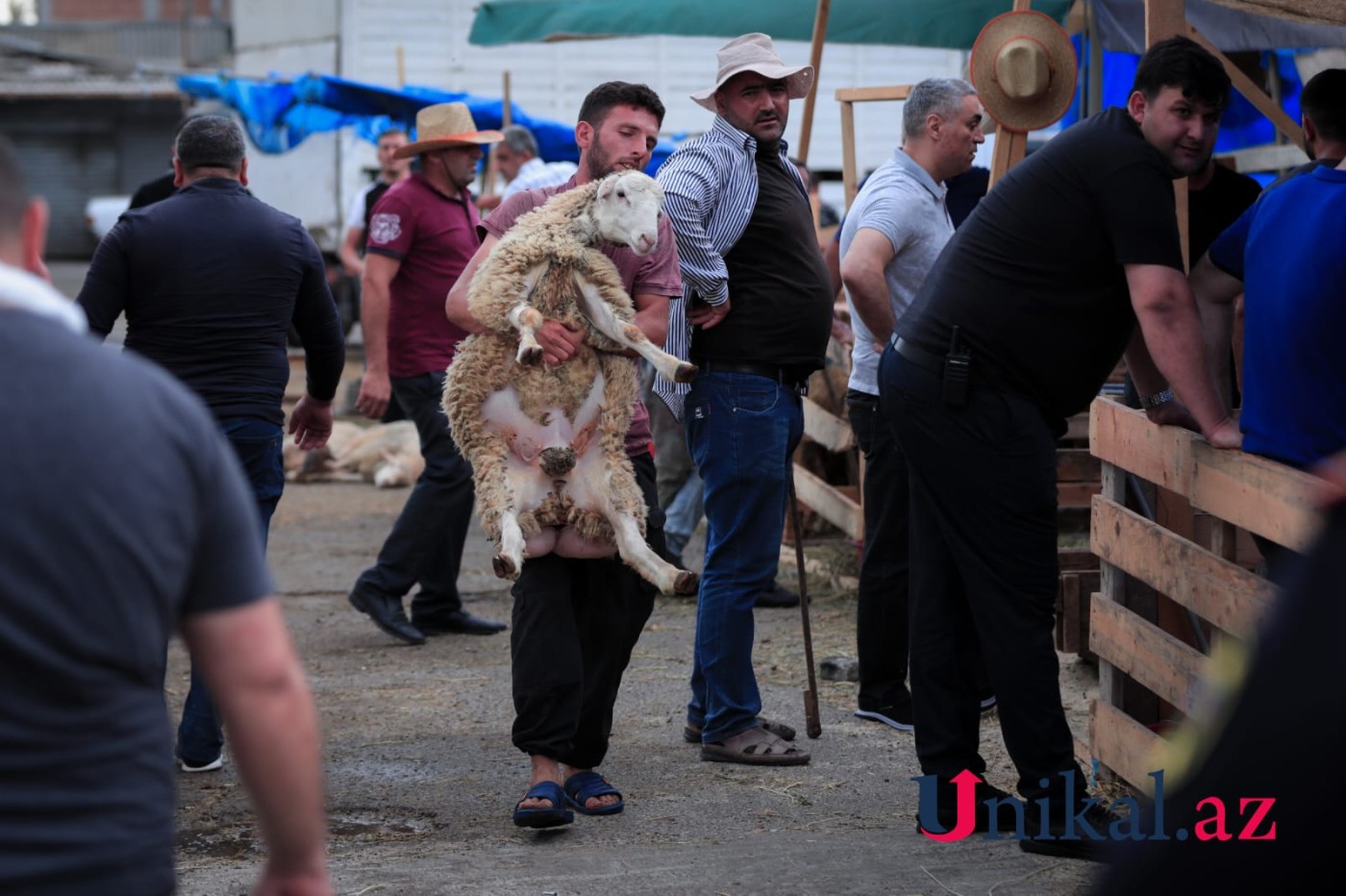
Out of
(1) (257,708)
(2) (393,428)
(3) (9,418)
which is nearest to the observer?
(3) (9,418)

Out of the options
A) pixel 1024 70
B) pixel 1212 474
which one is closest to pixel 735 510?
pixel 1212 474

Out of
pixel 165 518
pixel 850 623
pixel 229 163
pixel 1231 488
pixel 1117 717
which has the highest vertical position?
pixel 229 163

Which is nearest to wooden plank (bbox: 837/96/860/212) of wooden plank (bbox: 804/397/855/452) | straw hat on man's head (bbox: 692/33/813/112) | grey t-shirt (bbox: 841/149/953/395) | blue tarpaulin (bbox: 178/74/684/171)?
wooden plank (bbox: 804/397/855/452)

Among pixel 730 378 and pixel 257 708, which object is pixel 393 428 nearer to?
pixel 730 378

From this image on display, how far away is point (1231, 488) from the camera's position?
12.6ft

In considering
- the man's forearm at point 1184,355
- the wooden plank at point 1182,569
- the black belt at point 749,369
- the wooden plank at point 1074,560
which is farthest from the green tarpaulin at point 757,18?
the man's forearm at point 1184,355

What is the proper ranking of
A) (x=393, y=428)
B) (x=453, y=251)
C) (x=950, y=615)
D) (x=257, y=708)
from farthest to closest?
(x=393, y=428)
(x=453, y=251)
(x=950, y=615)
(x=257, y=708)

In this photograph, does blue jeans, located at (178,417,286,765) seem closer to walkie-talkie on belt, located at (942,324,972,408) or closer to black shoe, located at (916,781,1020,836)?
walkie-talkie on belt, located at (942,324,972,408)

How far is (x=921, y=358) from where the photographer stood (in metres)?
4.17

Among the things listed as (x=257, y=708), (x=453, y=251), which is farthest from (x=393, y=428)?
(x=257, y=708)

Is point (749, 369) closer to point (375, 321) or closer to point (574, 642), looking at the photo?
point (574, 642)

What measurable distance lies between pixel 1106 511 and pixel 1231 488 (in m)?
0.85

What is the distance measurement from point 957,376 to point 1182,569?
80 cm

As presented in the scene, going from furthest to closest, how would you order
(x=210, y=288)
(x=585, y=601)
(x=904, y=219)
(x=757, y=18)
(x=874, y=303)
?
(x=757, y=18), (x=904, y=219), (x=874, y=303), (x=210, y=288), (x=585, y=601)
